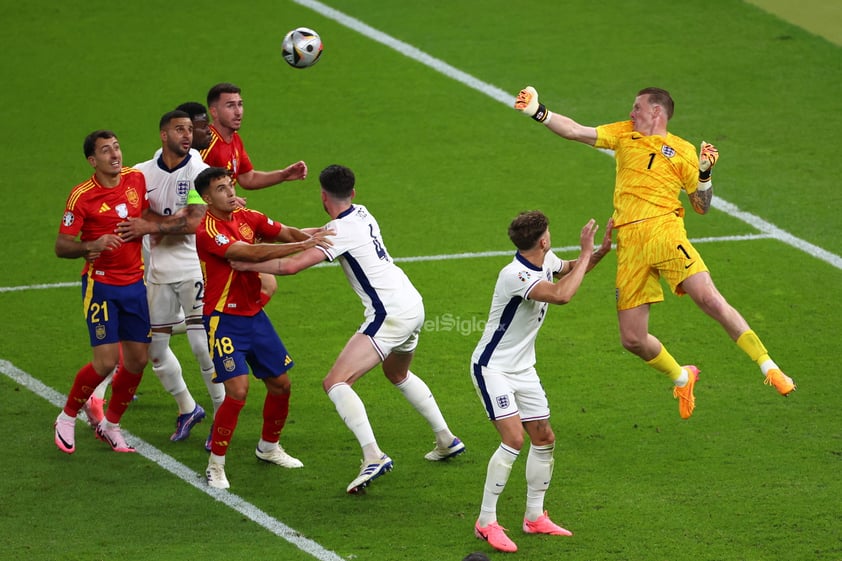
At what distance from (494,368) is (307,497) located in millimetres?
1739

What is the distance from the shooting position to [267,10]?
2047 cm

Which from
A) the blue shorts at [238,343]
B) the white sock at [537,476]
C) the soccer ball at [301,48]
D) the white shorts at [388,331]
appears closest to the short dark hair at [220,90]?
the soccer ball at [301,48]

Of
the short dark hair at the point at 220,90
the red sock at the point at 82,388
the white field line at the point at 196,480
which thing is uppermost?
the short dark hair at the point at 220,90

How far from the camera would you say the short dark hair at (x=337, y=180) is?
8.97 meters

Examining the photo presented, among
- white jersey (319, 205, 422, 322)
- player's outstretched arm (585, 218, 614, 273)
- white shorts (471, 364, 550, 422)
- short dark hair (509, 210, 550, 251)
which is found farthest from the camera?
white jersey (319, 205, 422, 322)

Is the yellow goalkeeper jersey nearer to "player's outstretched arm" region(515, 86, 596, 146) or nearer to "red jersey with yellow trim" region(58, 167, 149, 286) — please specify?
"player's outstretched arm" region(515, 86, 596, 146)

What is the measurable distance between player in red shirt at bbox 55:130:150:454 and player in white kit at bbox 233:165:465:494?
44.4 inches

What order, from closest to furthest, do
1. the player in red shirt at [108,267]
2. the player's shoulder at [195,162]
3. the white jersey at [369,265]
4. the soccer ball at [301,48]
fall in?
the white jersey at [369,265]
the player in red shirt at [108,267]
the player's shoulder at [195,162]
the soccer ball at [301,48]

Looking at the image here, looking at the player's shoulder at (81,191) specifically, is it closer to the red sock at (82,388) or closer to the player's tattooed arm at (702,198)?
the red sock at (82,388)

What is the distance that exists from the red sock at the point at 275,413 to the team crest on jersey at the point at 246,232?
3.75 ft

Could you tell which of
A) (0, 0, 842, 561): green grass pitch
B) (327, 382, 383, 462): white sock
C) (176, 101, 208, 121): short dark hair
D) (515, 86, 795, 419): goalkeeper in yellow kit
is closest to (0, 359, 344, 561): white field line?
(0, 0, 842, 561): green grass pitch

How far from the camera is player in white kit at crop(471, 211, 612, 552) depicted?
8.26m

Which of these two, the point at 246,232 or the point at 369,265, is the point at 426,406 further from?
the point at 246,232

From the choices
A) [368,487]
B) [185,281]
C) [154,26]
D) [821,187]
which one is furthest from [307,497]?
[154,26]
